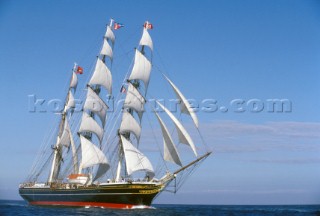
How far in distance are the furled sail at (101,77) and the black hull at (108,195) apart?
15443 millimetres

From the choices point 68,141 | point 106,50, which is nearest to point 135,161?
point 106,50

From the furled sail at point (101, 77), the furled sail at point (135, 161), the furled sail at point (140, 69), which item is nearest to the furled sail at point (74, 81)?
the furled sail at point (101, 77)

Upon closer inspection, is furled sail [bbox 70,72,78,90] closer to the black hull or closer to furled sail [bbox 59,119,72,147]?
furled sail [bbox 59,119,72,147]

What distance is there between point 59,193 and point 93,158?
8.34 metres

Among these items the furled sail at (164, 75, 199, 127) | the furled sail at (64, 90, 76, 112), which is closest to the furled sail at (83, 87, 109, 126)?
the furled sail at (64, 90, 76, 112)

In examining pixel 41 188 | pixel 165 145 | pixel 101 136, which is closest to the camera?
pixel 165 145

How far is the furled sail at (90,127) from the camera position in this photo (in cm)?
6856

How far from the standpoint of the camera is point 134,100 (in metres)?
64.5

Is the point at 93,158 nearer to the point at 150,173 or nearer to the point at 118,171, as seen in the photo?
the point at 118,171

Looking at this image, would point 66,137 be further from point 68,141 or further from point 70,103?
point 70,103

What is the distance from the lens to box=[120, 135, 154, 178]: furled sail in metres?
60.3

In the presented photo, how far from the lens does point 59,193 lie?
69188 millimetres

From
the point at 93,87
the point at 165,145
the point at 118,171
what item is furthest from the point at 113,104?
the point at 165,145

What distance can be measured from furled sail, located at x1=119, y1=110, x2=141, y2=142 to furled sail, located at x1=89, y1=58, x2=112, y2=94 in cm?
779
